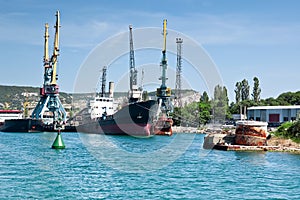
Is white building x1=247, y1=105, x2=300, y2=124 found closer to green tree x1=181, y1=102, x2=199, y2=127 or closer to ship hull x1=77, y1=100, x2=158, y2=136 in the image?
ship hull x1=77, y1=100, x2=158, y2=136

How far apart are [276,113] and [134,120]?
111ft

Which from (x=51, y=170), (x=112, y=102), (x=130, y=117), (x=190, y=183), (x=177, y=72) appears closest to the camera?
(x=190, y=183)

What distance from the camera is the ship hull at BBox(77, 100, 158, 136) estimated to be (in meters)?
87.2

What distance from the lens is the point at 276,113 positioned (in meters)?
104

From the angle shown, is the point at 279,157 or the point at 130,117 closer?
the point at 279,157

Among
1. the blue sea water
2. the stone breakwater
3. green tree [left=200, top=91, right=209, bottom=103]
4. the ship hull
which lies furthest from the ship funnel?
the blue sea water

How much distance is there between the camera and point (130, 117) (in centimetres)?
8862

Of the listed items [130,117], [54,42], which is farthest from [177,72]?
[130,117]

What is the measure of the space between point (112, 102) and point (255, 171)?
87385mm

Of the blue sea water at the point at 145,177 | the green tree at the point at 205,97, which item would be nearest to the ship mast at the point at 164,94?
the green tree at the point at 205,97

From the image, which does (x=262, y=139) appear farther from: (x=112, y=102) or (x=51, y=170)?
(x=112, y=102)

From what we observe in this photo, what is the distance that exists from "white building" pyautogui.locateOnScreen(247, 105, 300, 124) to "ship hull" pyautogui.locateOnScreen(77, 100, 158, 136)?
90.8ft

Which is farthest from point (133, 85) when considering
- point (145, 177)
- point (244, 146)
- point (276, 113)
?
point (145, 177)

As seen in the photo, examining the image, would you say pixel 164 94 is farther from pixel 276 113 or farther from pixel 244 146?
pixel 244 146
